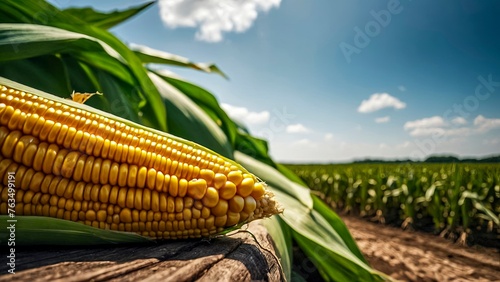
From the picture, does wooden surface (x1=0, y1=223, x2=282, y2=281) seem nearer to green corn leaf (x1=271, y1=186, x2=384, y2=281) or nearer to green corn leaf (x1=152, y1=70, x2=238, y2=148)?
green corn leaf (x1=271, y1=186, x2=384, y2=281)

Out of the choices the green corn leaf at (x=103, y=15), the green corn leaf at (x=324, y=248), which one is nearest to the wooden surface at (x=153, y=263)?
the green corn leaf at (x=324, y=248)

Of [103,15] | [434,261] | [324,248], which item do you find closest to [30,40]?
[103,15]

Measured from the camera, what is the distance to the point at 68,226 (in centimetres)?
83

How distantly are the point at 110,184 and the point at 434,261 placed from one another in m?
5.08

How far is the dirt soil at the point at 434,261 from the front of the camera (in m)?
3.91

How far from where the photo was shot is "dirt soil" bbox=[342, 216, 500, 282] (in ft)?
12.8

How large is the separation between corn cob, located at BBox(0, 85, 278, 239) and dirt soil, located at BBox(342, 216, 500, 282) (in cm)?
334

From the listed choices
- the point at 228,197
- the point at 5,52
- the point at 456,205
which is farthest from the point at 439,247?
the point at 5,52

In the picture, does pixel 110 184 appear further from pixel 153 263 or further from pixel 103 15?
pixel 103 15

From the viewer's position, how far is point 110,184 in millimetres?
946

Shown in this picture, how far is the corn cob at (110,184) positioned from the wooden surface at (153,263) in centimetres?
8

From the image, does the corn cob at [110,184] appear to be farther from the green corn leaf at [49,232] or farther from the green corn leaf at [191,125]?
the green corn leaf at [191,125]

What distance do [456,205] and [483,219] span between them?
544 mm

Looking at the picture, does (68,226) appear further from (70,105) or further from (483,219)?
(483,219)
